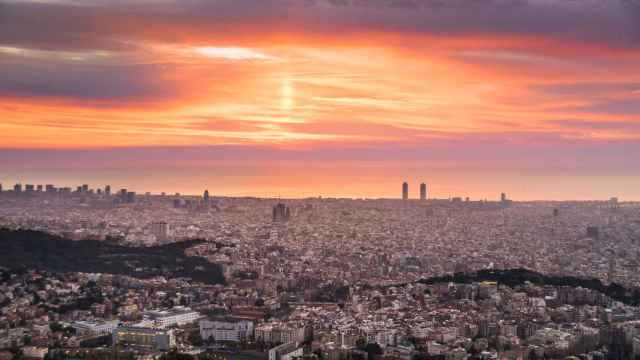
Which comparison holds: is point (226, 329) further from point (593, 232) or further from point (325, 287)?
point (593, 232)

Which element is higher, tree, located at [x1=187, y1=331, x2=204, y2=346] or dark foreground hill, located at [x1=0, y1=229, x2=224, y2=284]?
dark foreground hill, located at [x1=0, y1=229, x2=224, y2=284]

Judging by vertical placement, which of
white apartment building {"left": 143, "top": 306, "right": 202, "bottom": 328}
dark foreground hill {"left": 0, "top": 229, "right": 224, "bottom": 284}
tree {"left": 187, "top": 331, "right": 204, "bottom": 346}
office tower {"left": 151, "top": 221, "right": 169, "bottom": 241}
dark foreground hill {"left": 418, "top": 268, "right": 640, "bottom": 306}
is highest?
office tower {"left": 151, "top": 221, "right": 169, "bottom": 241}

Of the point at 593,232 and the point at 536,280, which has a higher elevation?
the point at 593,232

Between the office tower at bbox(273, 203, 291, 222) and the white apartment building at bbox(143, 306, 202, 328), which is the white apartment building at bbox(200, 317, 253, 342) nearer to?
the white apartment building at bbox(143, 306, 202, 328)

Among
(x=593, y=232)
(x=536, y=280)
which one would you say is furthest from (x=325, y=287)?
(x=593, y=232)

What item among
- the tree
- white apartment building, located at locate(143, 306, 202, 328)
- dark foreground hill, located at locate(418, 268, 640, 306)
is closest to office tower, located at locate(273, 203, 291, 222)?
dark foreground hill, located at locate(418, 268, 640, 306)

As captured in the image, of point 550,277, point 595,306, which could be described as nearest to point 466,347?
point 595,306

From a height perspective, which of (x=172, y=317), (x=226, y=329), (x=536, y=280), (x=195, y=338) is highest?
(x=536, y=280)
